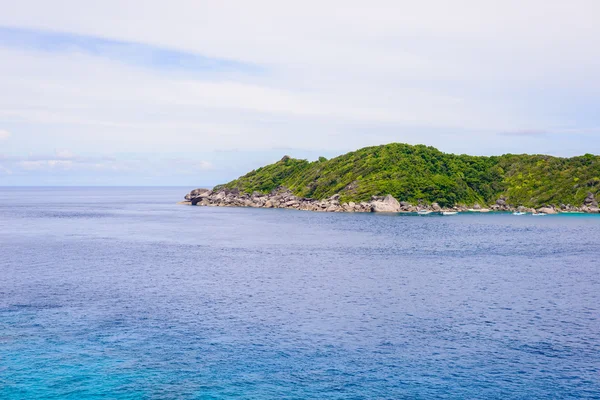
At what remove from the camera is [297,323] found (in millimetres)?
69125

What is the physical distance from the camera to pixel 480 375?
172 feet

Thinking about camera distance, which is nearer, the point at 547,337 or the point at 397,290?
the point at 547,337

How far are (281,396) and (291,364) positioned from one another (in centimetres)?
723

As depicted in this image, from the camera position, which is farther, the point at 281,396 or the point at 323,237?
the point at 323,237

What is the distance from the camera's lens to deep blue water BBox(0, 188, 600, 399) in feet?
166

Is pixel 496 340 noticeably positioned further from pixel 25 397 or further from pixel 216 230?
pixel 216 230

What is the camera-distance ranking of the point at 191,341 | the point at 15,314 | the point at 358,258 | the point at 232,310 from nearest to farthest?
the point at 191,341 → the point at 15,314 → the point at 232,310 → the point at 358,258

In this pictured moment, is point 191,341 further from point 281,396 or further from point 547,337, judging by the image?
point 547,337

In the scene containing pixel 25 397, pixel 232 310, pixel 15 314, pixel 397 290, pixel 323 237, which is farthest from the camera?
pixel 323 237

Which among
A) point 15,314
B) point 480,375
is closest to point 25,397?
point 15,314

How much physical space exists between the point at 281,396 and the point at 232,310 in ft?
94.7

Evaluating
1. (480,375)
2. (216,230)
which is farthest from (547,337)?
(216,230)

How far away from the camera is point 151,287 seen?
89938 millimetres

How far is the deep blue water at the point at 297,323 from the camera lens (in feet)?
166
